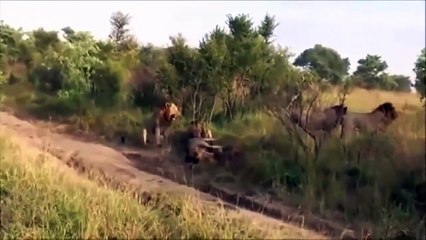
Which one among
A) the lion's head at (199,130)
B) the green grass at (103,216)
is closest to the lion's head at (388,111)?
the green grass at (103,216)

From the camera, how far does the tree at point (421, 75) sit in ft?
15.7

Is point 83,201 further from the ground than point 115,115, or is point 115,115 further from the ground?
point 115,115

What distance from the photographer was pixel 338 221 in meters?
5.58

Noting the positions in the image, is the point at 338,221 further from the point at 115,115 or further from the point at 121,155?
the point at 115,115

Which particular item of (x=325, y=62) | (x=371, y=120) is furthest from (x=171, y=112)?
(x=371, y=120)

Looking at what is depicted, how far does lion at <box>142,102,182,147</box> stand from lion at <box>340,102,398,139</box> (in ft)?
8.10

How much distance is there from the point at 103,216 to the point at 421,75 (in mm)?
2393

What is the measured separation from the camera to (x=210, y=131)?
809 cm

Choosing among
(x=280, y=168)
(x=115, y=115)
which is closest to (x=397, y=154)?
(x=280, y=168)

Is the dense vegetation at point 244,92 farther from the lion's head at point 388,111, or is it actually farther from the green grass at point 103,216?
the green grass at point 103,216

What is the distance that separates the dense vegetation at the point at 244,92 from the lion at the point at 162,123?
0.46ft

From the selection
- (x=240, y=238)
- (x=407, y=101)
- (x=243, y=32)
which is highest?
(x=243, y=32)

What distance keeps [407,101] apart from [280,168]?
1.81 metres

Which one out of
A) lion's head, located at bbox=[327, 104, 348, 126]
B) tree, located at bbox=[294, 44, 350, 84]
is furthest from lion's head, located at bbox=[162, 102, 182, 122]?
lion's head, located at bbox=[327, 104, 348, 126]
